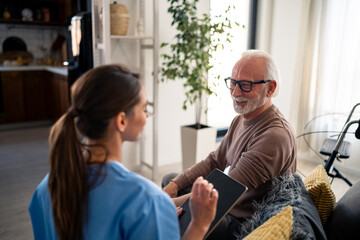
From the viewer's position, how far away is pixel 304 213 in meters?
1.03

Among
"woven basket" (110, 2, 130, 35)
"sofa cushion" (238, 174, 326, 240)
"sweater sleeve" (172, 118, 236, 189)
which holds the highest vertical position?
"woven basket" (110, 2, 130, 35)

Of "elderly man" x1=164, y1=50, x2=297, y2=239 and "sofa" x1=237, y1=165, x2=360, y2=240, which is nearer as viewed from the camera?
"sofa" x1=237, y1=165, x2=360, y2=240

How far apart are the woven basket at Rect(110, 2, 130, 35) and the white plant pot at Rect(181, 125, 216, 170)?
1.01m

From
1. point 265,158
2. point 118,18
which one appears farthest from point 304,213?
point 118,18

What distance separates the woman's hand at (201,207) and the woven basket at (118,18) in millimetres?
2061

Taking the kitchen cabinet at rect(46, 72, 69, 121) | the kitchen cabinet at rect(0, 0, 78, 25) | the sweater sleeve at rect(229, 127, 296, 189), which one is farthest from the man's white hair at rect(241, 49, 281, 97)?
the kitchen cabinet at rect(0, 0, 78, 25)

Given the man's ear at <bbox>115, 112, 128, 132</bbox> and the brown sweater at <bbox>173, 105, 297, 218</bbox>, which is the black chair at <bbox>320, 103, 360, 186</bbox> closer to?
Result: the brown sweater at <bbox>173, 105, 297, 218</bbox>

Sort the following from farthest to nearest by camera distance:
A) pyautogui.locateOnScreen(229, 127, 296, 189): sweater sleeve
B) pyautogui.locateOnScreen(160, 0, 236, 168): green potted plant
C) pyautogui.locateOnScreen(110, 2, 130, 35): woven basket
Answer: pyautogui.locateOnScreen(160, 0, 236, 168): green potted plant
pyautogui.locateOnScreen(110, 2, 130, 35): woven basket
pyautogui.locateOnScreen(229, 127, 296, 189): sweater sleeve

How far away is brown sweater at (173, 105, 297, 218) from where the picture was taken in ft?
4.47

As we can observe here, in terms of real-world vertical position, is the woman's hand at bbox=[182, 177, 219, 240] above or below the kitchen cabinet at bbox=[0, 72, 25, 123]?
above

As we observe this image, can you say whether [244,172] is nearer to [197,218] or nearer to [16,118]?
[197,218]

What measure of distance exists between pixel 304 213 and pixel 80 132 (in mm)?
718

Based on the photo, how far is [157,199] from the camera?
0.74m

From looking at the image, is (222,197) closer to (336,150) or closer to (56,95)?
(336,150)
